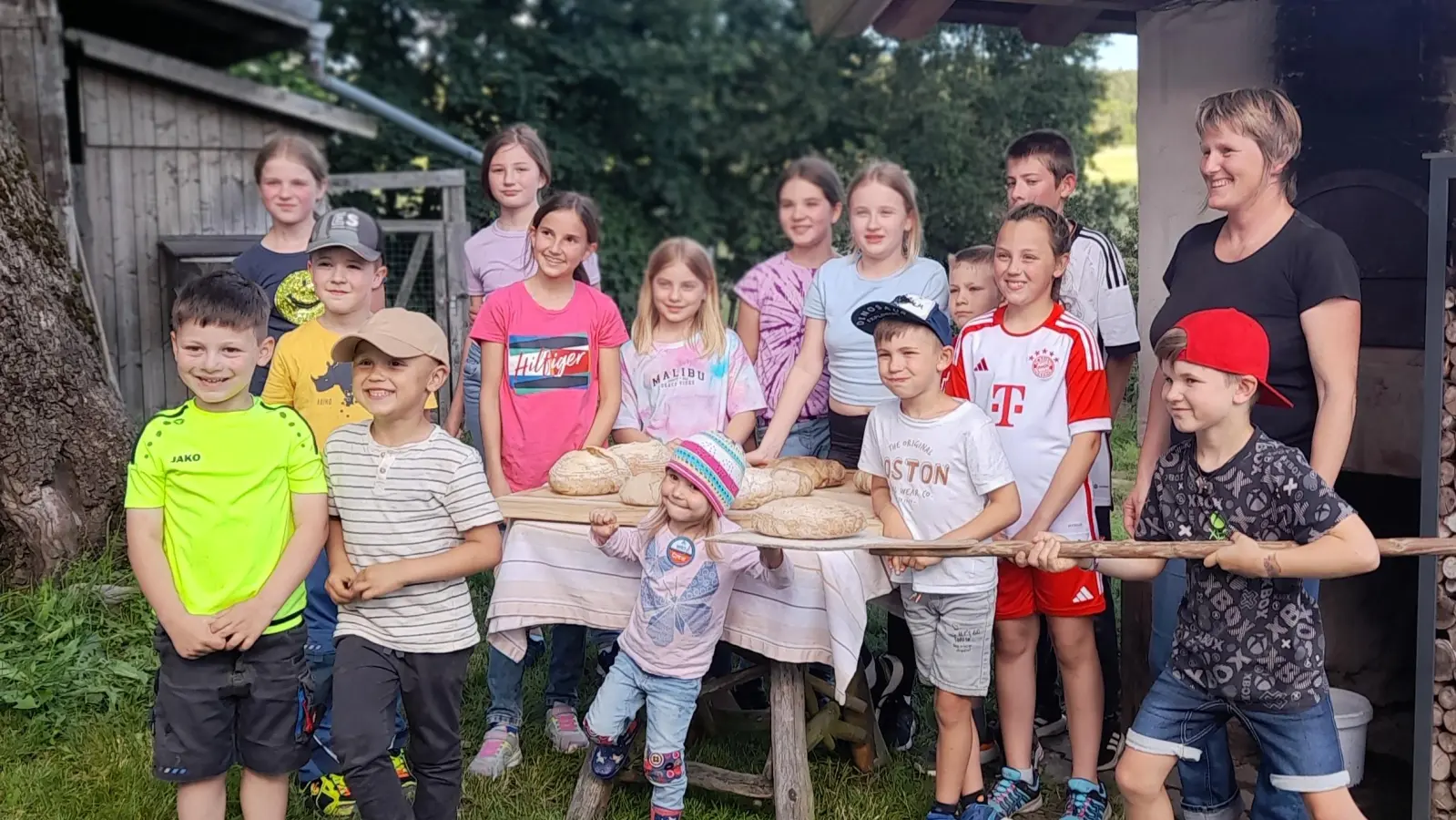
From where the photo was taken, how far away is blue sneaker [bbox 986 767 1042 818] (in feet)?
11.6

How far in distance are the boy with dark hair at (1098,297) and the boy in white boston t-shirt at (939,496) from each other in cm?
56

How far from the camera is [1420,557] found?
2.99 m

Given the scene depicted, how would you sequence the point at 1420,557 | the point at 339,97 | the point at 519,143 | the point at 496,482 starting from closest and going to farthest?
the point at 1420,557 → the point at 496,482 → the point at 519,143 → the point at 339,97

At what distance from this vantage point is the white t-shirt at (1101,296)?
3799mm

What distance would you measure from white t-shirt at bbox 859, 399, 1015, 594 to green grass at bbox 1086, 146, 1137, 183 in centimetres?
253

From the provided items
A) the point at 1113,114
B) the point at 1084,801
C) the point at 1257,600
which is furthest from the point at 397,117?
the point at 1257,600

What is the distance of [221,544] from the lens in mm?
2842

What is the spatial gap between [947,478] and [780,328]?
142 cm

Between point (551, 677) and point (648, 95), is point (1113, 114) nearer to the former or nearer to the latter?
point (551, 677)

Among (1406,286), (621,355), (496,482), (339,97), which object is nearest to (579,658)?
(496,482)

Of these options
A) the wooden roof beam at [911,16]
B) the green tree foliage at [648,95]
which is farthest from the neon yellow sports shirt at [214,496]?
the green tree foliage at [648,95]

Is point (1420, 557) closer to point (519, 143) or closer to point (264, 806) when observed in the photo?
point (264, 806)

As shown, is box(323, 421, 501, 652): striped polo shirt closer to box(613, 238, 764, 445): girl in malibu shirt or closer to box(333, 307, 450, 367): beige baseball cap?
box(333, 307, 450, 367): beige baseball cap

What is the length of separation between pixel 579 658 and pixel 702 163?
1412cm
